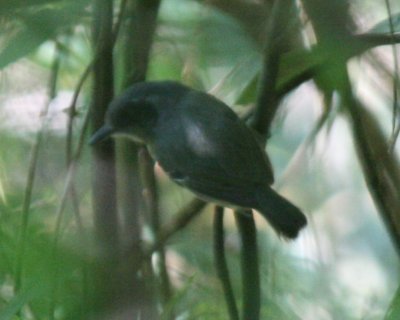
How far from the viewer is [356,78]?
1.25 metres

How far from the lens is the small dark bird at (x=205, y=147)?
1.37 m

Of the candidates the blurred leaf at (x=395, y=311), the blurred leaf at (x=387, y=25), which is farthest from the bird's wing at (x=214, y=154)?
the blurred leaf at (x=395, y=311)

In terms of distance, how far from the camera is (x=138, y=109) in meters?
1.54

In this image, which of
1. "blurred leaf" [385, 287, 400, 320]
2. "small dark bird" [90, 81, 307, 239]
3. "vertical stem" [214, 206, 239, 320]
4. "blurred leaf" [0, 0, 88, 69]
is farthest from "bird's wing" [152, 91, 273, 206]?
"blurred leaf" [0, 0, 88, 69]

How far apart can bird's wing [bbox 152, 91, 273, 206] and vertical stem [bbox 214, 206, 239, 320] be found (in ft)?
0.33

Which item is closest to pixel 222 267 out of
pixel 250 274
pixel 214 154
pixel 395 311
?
pixel 250 274

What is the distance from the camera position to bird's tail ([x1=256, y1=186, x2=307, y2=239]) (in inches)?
53.0

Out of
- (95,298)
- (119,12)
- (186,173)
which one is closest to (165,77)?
(186,173)

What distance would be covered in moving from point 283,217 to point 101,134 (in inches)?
12.2

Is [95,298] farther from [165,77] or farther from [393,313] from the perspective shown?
[165,77]

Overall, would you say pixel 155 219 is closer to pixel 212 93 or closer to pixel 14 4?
pixel 212 93

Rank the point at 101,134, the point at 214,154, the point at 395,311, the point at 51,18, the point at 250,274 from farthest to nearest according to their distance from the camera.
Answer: the point at 214,154 → the point at 101,134 → the point at 250,274 → the point at 395,311 → the point at 51,18

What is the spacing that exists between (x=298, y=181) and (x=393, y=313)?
89cm

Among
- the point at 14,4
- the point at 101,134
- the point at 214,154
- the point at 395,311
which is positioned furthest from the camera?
the point at 214,154
